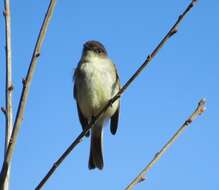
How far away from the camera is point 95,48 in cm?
684

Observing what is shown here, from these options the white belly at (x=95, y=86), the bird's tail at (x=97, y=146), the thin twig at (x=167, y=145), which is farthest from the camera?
the bird's tail at (x=97, y=146)

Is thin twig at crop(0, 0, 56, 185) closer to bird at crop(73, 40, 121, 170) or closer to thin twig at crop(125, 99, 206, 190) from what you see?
A: thin twig at crop(125, 99, 206, 190)

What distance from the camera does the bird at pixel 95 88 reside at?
627cm

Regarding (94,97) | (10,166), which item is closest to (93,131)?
(94,97)

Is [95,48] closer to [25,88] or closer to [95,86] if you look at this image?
[95,86]

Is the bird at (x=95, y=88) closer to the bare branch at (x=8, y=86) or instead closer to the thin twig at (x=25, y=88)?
the bare branch at (x=8, y=86)

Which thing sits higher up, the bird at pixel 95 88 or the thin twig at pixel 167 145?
the bird at pixel 95 88

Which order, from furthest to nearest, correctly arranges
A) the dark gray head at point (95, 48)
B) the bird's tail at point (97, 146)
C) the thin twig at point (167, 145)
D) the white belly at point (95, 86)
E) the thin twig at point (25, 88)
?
the dark gray head at point (95, 48), the bird's tail at point (97, 146), the white belly at point (95, 86), the thin twig at point (167, 145), the thin twig at point (25, 88)

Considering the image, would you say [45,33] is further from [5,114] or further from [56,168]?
[56,168]

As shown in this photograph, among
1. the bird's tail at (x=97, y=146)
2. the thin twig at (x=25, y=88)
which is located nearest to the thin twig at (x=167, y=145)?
the thin twig at (x=25, y=88)

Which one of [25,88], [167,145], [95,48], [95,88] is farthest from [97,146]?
[25,88]

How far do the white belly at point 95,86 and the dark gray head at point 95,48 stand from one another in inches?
10.4

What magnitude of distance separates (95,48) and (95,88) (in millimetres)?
826

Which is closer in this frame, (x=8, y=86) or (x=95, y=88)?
(x=8, y=86)
